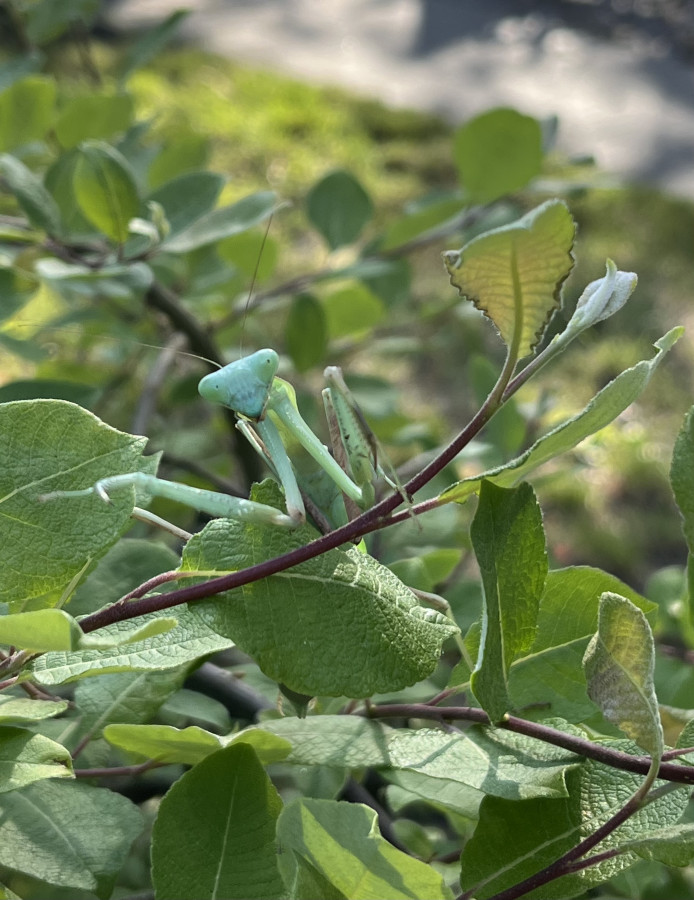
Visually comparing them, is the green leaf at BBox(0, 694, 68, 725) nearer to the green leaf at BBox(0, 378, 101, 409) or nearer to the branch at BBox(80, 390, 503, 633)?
the branch at BBox(80, 390, 503, 633)

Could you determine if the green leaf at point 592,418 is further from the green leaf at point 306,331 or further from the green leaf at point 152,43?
the green leaf at point 152,43

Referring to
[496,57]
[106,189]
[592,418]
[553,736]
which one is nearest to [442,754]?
[553,736]

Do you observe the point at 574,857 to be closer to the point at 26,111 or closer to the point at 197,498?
the point at 197,498

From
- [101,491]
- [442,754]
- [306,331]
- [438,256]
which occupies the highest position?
[101,491]

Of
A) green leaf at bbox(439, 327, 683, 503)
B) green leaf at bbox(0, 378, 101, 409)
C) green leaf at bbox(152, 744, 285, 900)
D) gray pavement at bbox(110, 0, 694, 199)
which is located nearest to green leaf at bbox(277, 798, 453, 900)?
green leaf at bbox(152, 744, 285, 900)

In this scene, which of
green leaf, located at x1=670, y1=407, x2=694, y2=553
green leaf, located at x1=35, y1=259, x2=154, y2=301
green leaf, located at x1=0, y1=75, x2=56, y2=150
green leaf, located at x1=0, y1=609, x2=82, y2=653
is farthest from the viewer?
green leaf, located at x1=0, y1=75, x2=56, y2=150

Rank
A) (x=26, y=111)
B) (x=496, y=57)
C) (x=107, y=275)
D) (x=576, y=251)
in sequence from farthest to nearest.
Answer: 1. (x=496, y=57)
2. (x=576, y=251)
3. (x=26, y=111)
4. (x=107, y=275)

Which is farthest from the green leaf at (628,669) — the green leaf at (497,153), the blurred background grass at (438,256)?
the blurred background grass at (438,256)

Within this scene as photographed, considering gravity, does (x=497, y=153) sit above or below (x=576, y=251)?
above
